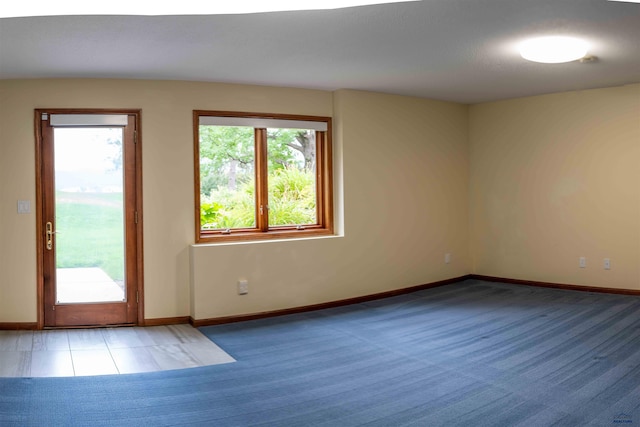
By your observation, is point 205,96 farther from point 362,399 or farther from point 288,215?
point 362,399

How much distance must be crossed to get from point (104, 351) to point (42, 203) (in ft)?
5.03

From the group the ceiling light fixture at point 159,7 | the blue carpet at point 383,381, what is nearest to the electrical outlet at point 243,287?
the blue carpet at point 383,381

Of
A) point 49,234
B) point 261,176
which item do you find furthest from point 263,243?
point 49,234

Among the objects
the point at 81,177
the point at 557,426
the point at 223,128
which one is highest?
the point at 223,128

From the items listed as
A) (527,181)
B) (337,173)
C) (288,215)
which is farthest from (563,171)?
(288,215)

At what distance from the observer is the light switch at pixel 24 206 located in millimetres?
5008

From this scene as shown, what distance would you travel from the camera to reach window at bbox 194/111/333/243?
5418 millimetres

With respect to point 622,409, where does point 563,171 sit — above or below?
above

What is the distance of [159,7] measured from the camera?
11.2ft

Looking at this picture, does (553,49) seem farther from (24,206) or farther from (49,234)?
(24,206)

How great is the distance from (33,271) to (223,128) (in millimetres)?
2081

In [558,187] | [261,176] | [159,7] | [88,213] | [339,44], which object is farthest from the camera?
[558,187]

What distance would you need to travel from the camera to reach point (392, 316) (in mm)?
5395

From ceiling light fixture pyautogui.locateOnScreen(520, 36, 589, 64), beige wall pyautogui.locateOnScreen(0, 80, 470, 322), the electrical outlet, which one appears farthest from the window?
ceiling light fixture pyautogui.locateOnScreen(520, 36, 589, 64)
